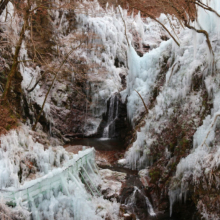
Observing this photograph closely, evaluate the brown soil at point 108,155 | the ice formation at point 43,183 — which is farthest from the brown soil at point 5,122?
the brown soil at point 108,155

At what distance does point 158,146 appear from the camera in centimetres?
865

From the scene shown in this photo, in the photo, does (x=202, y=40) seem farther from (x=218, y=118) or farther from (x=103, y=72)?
(x=103, y=72)

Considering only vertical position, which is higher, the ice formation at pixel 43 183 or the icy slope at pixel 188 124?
the icy slope at pixel 188 124

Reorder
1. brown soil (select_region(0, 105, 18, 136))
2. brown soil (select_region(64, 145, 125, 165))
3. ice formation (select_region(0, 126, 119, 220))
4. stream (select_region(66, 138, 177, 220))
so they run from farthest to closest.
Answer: brown soil (select_region(64, 145, 125, 165))
stream (select_region(66, 138, 177, 220))
brown soil (select_region(0, 105, 18, 136))
ice formation (select_region(0, 126, 119, 220))

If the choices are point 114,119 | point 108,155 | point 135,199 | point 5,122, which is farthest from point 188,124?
point 114,119

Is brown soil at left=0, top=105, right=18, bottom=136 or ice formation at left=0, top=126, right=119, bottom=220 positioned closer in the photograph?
ice formation at left=0, top=126, right=119, bottom=220

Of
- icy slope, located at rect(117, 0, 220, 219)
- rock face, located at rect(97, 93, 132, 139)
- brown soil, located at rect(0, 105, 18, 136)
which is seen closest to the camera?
icy slope, located at rect(117, 0, 220, 219)

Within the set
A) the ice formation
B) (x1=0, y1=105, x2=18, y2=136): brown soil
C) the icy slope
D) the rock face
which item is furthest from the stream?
the rock face

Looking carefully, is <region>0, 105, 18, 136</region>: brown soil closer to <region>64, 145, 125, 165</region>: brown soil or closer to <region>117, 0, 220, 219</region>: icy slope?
<region>64, 145, 125, 165</region>: brown soil

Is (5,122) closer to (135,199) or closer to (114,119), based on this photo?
(135,199)

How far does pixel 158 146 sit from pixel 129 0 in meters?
13.9

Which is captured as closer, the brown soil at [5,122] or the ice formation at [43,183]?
the ice formation at [43,183]

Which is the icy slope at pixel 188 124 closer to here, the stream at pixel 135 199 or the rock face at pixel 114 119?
the stream at pixel 135 199

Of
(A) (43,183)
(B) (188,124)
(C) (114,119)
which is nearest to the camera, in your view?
(A) (43,183)
